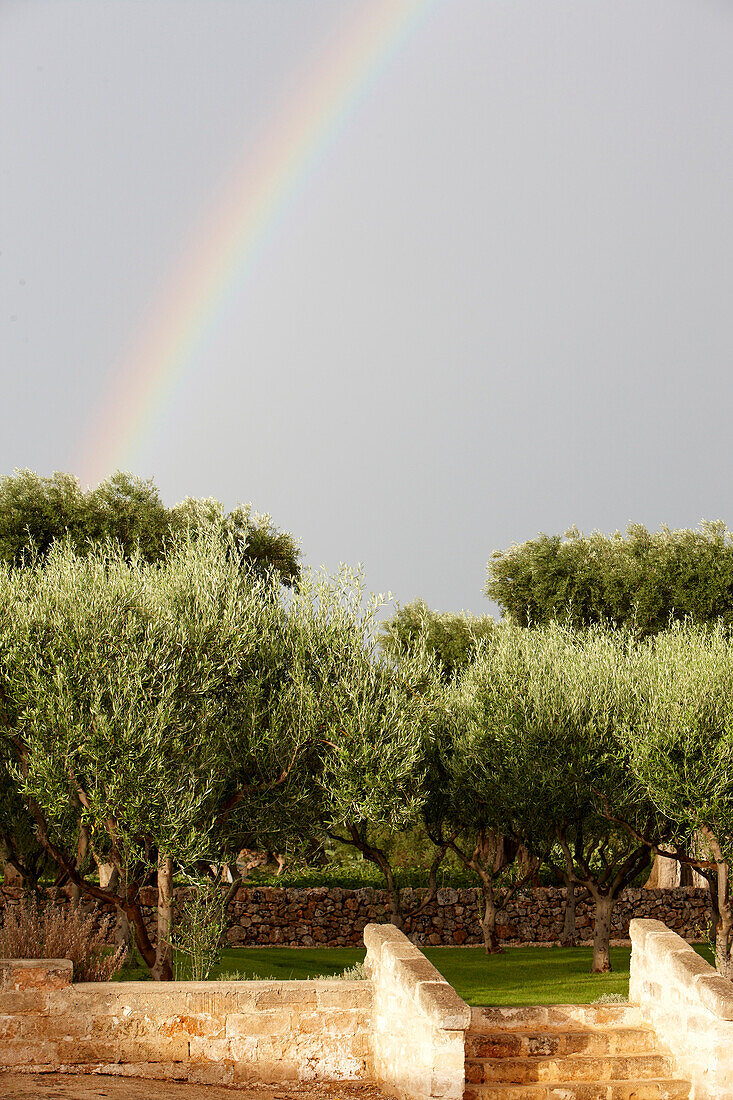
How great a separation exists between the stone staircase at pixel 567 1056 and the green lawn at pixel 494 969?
3086 mm

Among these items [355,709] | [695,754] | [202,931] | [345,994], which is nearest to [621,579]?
[695,754]

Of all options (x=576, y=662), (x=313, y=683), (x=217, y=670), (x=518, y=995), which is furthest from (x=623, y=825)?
(x=217, y=670)

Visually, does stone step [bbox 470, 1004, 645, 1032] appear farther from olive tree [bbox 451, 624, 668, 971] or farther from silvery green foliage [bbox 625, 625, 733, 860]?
olive tree [bbox 451, 624, 668, 971]

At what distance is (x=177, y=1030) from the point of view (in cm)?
1119

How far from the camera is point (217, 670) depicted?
55.5 feet

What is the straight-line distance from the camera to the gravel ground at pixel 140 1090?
391 inches

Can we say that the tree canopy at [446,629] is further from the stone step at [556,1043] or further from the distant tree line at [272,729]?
the stone step at [556,1043]

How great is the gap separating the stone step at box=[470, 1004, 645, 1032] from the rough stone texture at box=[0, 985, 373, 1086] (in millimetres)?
1938

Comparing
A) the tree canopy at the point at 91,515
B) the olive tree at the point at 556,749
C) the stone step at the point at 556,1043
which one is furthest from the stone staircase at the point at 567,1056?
the tree canopy at the point at 91,515

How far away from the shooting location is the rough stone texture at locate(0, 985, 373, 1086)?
36.2 ft

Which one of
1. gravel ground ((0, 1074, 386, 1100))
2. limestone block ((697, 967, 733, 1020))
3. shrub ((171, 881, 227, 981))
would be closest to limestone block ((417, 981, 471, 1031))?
gravel ground ((0, 1074, 386, 1100))

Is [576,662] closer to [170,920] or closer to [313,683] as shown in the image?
[313,683]

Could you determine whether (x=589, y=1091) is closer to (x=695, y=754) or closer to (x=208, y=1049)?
(x=208, y=1049)

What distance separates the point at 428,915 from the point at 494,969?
810 cm
